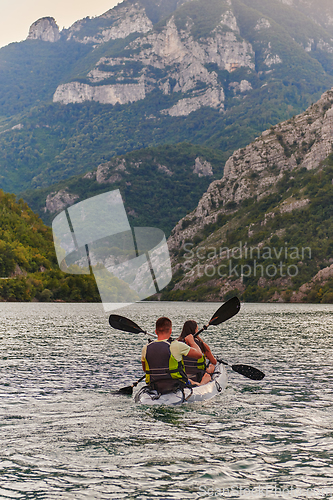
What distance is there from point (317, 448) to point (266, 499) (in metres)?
4.45

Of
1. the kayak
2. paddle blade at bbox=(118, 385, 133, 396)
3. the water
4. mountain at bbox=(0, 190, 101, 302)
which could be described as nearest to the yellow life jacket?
the kayak

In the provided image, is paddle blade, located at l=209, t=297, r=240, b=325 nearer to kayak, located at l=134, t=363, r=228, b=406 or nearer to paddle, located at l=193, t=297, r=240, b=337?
paddle, located at l=193, t=297, r=240, b=337

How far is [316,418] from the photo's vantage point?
19.9 meters

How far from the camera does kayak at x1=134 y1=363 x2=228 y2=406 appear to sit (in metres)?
20.7

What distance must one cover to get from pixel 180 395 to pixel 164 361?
165 centimetres

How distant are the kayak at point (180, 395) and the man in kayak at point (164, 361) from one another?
0.75 ft

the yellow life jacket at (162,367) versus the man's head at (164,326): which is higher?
the man's head at (164,326)

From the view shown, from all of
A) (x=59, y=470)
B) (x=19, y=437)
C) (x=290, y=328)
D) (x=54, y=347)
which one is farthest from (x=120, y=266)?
(x=290, y=328)

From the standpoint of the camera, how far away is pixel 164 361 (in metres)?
20.3

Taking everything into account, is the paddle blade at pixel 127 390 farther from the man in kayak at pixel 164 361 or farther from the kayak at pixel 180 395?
the man in kayak at pixel 164 361

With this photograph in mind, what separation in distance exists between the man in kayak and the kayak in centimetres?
23

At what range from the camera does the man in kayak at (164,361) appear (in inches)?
792

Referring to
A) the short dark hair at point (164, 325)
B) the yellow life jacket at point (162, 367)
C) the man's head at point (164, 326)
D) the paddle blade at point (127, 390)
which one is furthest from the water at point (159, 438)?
the short dark hair at point (164, 325)

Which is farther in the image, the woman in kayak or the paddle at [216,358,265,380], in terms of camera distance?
the paddle at [216,358,265,380]
